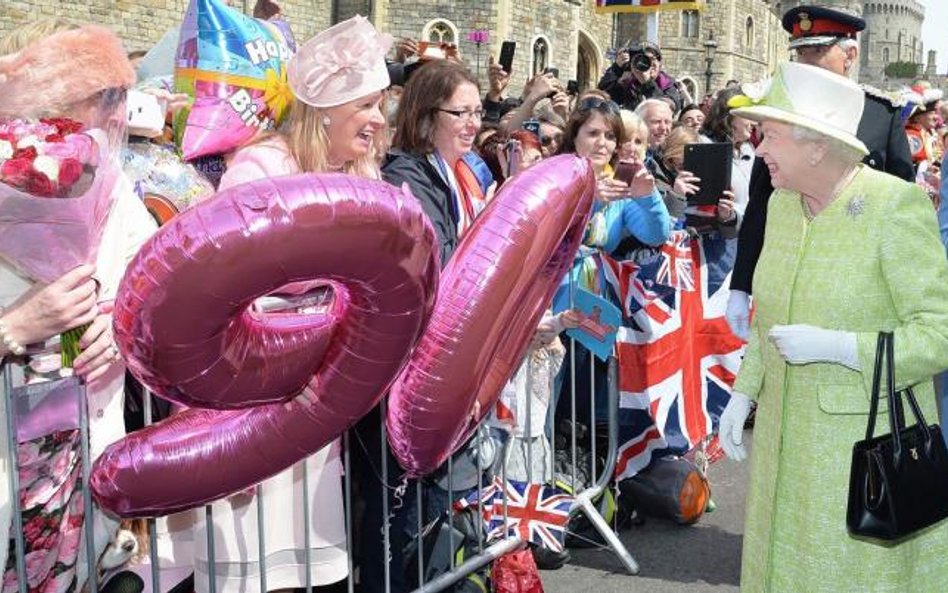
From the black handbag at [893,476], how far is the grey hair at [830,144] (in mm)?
462

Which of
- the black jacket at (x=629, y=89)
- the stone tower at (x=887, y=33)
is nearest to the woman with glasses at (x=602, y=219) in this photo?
the black jacket at (x=629, y=89)

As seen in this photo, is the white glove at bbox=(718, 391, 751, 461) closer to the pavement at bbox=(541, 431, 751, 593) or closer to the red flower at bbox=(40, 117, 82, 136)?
the pavement at bbox=(541, 431, 751, 593)

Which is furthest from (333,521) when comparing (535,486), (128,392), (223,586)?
(535,486)

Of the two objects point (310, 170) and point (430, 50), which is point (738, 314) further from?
point (430, 50)

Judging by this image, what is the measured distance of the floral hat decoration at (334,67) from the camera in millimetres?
2969

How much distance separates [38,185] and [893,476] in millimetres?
1950

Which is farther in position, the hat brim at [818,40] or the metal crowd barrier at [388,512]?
the hat brim at [818,40]

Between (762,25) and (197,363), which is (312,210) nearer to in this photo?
(197,363)

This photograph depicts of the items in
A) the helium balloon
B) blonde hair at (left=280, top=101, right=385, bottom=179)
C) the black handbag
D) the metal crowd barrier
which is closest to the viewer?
the metal crowd barrier

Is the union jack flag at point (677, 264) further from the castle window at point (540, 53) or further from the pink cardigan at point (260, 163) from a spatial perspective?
the castle window at point (540, 53)

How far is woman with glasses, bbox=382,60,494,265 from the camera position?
3.39 metres

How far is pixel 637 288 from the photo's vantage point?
14.8ft

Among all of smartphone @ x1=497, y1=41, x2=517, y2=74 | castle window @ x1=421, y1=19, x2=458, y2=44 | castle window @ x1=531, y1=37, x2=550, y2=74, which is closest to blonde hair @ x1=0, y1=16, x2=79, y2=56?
smartphone @ x1=497, y1=41, x2=517, y2=74

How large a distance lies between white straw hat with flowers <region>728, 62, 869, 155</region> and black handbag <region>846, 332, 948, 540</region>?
522mm
